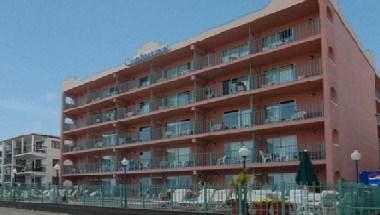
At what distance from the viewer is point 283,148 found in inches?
1237

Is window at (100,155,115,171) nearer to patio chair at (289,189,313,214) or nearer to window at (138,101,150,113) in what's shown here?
window at (138,101,150,113)

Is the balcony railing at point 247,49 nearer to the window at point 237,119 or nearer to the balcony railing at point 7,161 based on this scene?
the window at point 237,119

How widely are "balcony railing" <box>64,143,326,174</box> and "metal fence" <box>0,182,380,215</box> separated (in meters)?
10.5

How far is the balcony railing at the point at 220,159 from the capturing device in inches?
1176

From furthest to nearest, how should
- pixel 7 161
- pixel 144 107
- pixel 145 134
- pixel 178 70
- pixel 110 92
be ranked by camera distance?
1. pixel 7 161
2. pixel 110 92
3. pixel 144 107
4. pixel 145 134
5. pixel 178 70

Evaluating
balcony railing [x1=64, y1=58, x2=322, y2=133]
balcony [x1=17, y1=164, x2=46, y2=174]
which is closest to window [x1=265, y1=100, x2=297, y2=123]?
balcony railing [x1=64, y1=58, x2=322, y2=133]

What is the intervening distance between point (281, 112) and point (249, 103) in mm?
3180

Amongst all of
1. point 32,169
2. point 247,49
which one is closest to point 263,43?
point 247,49

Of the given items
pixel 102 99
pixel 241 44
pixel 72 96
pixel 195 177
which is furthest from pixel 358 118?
pixel 72 96

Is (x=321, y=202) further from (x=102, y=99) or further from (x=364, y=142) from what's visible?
(x=102, y=99)

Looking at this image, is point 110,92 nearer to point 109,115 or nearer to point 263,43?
point 109,115

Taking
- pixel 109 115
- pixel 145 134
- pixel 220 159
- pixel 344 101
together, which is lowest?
pixel 220 159

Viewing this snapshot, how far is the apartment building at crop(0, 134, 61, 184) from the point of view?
78.3 metres

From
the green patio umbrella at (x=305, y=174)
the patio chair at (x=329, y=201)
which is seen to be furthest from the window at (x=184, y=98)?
the patio chair at (x=329, y=201)
